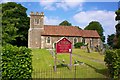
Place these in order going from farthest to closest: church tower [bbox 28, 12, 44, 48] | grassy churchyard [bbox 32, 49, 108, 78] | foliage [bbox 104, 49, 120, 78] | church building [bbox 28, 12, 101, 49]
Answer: church tower [bbox 28, 12, 44, 48]
church building [bbox 28, 12, 101, 49]
grassy churchyard [bbox 32, 49, 108, 78]
foliage [bbox 104, 49, 120, 78]

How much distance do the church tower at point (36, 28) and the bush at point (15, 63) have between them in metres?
39.5

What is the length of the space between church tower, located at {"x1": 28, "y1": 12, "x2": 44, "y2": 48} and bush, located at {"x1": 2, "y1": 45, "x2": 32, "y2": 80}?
3945 cm

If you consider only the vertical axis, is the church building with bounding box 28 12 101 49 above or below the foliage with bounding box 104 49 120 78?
above

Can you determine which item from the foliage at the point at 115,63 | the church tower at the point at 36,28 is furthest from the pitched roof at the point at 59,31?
the foliage at the point at 115,63

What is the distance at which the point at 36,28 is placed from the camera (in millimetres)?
52469

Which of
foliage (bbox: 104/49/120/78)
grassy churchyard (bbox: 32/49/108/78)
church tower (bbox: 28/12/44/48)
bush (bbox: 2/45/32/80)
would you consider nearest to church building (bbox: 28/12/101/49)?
church tower (bbox: 28/12/44/48)

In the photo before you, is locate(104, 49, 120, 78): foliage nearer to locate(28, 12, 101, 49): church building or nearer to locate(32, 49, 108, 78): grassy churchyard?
locate(32, 49, 108, 78): grassy churchyard

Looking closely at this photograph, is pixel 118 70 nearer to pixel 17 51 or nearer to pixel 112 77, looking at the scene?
pixel 112 77

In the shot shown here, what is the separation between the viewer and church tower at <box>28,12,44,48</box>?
52.0 metres

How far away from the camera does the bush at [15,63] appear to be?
12.4 meters

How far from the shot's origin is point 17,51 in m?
12.5

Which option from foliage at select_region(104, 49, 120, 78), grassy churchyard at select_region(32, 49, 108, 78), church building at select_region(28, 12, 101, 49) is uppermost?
church building at select_region(28, 12, 101, 49)

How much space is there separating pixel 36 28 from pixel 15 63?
132 feet

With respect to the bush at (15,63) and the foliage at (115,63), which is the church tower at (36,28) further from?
the bush at (15,63)
